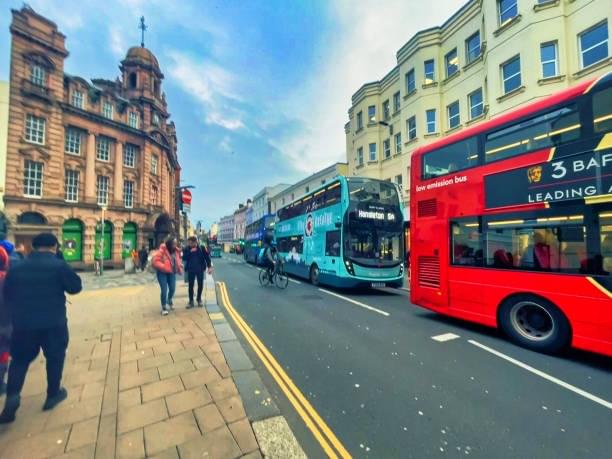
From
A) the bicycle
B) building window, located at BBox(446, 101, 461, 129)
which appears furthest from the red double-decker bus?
building window, located at BBox(446, 101, 461, 129)

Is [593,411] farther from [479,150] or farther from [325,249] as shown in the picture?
[325,249]

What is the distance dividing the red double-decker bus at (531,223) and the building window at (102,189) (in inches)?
1017

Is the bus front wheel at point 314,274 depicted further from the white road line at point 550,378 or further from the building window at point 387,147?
the building window at point 387,147

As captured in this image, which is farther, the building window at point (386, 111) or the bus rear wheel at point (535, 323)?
the building window at point (386, 111)

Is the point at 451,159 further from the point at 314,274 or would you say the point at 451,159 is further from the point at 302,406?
the point at 314,274

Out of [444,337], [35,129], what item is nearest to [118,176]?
[35,129]

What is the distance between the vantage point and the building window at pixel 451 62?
16266 millimetres

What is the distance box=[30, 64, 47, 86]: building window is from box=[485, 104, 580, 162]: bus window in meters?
27.5

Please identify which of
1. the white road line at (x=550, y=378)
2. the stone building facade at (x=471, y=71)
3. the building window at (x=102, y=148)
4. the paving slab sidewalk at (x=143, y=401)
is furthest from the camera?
the building window at (x=102, y=148)

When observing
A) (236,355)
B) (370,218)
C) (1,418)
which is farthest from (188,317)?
(370,218)

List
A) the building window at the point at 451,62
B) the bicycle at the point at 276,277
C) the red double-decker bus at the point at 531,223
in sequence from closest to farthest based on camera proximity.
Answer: the red double-decker bus at the point at 531,223, the bicycle at the point at 276,277, the building window at the point at 451,62

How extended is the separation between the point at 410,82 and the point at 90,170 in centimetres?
2543

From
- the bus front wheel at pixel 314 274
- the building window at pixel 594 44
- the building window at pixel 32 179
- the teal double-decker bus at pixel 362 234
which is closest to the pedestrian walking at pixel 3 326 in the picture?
the teal double-decker bus at pixel 362 234

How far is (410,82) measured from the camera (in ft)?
61.1
